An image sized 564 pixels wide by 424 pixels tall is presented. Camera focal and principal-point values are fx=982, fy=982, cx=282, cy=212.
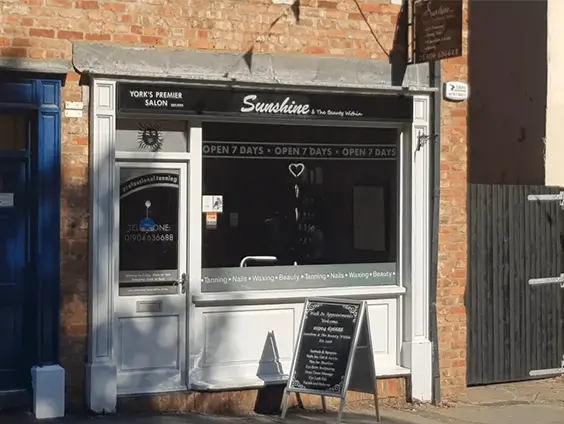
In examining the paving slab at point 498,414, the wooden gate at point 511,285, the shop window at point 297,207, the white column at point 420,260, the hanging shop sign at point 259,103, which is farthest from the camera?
the wooden gate at point 511,285

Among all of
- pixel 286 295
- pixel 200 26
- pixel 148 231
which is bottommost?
pixel 286 295

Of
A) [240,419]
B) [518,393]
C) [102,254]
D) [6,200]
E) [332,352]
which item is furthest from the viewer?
[518,393]

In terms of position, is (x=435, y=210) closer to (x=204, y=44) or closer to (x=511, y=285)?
(x=511, y=285)

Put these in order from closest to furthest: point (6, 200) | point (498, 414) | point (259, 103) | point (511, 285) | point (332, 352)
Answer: point (6, 200), point (332, 352), point (259, 103), point (498, 414), point (511, 285)

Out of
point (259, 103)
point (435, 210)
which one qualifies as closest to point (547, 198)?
point (435, 210)

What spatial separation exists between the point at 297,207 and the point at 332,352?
1.48m

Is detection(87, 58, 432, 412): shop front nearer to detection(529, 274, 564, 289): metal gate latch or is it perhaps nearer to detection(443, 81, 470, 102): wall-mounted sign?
detection(443, 81, 470, 102): wall-mounted sign

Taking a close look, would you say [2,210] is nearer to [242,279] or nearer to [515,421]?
[242,279]

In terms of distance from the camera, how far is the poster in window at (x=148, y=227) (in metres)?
8.33

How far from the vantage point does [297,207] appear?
9.06 m

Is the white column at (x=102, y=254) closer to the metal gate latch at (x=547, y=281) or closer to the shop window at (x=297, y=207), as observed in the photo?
the shop window at (x=297, y=207)

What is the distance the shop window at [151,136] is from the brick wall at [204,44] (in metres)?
0.38

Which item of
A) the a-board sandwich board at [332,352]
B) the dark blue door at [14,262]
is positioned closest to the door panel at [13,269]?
the dark blue door at [14,262]

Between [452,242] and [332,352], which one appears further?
[452,242]
